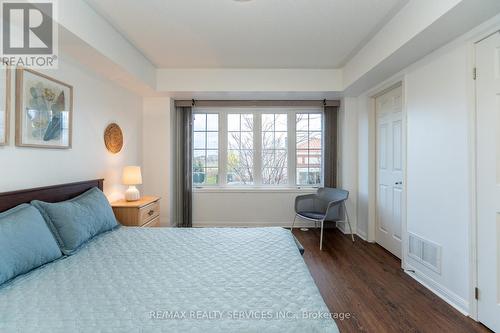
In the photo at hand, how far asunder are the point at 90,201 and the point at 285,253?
178cm

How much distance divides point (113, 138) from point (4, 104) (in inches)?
51.9

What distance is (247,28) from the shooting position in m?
2.41

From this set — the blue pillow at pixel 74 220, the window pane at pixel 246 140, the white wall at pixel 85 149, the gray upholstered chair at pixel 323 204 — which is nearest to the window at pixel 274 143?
the window pane at pixel 246 140

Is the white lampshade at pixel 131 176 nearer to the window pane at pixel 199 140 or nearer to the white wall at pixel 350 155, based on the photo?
the window pane at pixel 199 140

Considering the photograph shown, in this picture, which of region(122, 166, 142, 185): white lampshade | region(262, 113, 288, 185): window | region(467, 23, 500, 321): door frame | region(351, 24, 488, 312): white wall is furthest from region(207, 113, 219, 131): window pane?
region(467, 23, 500, 321): door frame

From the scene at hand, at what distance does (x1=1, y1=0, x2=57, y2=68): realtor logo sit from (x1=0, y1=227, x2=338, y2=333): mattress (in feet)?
5.22

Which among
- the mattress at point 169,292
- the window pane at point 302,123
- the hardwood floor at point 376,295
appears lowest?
the hardwood floor at point 376,295

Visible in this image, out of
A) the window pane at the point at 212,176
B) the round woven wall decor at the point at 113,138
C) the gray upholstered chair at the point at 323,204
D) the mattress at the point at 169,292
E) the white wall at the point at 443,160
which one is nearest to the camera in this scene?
the mattress at the point at 169,292

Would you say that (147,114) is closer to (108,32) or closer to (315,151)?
(108,32)

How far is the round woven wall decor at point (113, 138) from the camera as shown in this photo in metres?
2.96

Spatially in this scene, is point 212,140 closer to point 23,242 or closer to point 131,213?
point 131,213

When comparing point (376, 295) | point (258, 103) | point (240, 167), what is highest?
point (258, 103)

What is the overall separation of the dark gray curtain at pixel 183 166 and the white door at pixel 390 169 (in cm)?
290

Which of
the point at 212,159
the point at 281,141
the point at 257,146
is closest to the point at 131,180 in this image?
the point at 212,159
